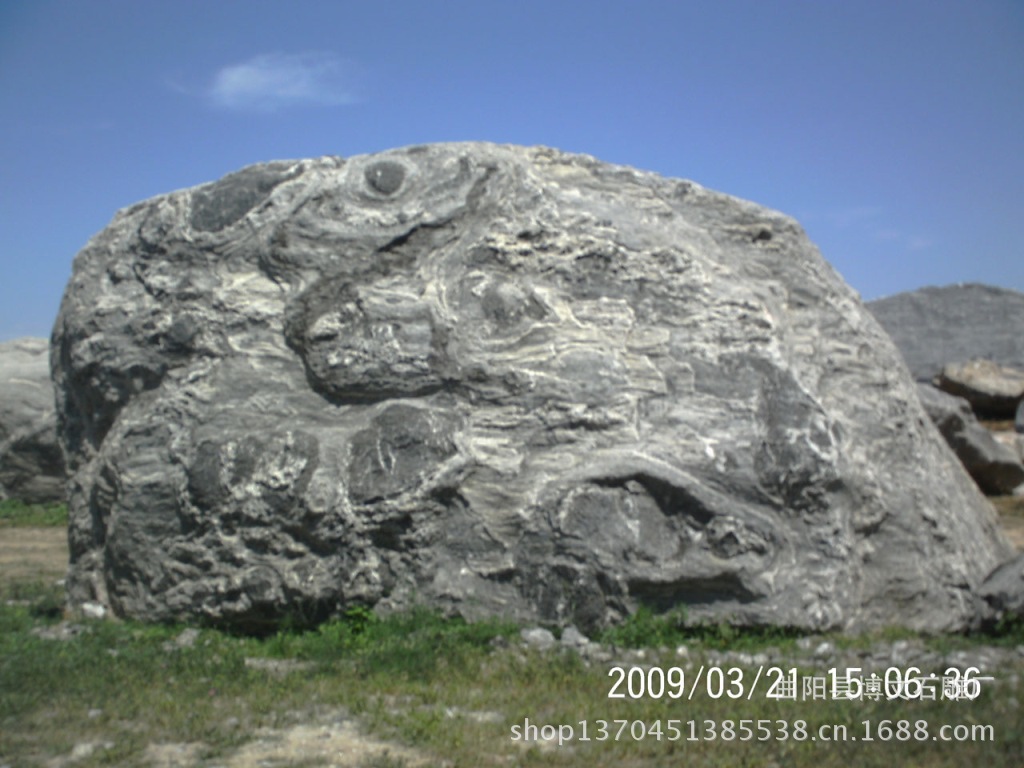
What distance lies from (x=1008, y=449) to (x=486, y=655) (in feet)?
30.2

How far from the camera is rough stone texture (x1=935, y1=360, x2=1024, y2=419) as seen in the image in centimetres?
1731

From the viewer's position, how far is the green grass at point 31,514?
38.5 feet

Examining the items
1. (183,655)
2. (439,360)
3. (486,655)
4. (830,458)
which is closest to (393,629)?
(486,655)

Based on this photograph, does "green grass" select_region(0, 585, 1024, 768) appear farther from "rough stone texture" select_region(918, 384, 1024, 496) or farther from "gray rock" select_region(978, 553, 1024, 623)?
"rough stone texture" select_region(918, 384, 1024, 496)

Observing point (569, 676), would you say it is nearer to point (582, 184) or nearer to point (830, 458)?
point (830, 458)

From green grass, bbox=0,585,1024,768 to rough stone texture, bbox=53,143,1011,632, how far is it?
282 millimetres

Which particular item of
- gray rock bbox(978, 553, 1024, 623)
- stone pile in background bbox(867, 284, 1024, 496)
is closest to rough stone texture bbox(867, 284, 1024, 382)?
stone pile in background bbox(867, 284, 1024, 496)

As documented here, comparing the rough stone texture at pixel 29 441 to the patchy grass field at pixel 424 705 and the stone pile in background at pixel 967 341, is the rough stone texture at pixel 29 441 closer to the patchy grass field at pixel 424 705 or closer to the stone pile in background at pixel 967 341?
the patchy grass field at pixel 424 705

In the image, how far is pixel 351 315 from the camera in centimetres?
640

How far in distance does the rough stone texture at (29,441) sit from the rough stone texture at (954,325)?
13.3 m

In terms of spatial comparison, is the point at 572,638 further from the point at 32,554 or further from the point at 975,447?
the point at 975,447

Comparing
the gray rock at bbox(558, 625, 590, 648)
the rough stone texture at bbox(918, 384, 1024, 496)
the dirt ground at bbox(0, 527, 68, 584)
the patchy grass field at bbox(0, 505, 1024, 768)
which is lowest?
the patchy grass field at bbox(0, 505, 1024, 768)

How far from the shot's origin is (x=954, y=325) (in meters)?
19.1

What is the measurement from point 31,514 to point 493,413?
319 inches
